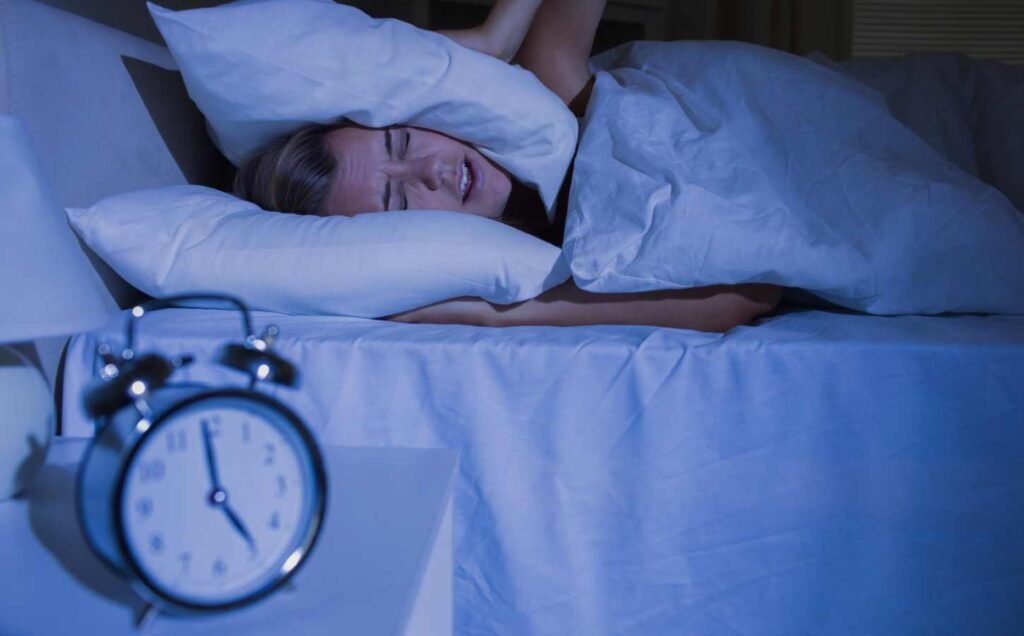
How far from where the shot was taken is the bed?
67 centimetres

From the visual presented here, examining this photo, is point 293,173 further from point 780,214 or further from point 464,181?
point 780,214

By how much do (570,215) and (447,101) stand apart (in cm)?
22

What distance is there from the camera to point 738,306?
0.80 metres

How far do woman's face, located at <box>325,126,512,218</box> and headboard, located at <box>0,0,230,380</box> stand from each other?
23 cm

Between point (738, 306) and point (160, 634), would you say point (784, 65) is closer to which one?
point (738, 306)

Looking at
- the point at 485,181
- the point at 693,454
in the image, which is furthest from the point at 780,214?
the point at 485,181

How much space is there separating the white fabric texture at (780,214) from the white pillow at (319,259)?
0.08 meters

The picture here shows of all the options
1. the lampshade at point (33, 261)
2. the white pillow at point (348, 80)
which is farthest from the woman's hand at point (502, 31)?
the lampshade at point (33, 261)

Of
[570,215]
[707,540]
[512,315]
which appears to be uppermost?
[570,215]

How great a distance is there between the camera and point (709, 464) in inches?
27.2

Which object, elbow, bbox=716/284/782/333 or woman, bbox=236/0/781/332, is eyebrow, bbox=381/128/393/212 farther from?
elbow, bbox=716/284/782/333

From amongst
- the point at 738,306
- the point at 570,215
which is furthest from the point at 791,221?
the point at 570,215

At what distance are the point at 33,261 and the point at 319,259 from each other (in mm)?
321

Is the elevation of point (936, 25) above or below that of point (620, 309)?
below
